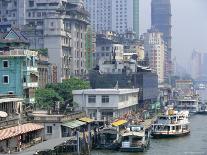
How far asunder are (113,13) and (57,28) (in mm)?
108072

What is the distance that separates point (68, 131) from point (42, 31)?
4058 centimetres

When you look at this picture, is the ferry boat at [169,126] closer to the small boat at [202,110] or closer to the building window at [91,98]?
the building window at [91,98]

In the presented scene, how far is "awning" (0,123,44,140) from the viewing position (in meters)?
35.3

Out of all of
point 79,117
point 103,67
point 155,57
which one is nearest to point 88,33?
point 103,67

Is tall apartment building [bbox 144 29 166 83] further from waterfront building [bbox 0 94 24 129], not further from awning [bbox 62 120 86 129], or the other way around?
waterfront building [bbox 0 94 24 129]

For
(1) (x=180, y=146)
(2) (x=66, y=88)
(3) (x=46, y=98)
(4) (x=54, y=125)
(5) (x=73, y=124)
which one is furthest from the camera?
(2) (x=66, y=88)

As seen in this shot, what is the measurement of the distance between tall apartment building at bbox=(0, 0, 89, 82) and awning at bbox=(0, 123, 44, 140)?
3994 centimetres

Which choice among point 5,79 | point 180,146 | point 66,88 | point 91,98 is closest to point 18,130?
point 5,79

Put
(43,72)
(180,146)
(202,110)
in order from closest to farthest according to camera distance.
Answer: (180,146), (43,72), (202,110)

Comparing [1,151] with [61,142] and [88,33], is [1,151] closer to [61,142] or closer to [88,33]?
[61,142]

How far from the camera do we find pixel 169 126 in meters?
57.2

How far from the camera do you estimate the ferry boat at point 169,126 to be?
5606cm

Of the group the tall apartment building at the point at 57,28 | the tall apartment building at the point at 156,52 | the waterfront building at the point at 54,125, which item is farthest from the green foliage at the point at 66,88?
the tall apartment building at the point at 156,52

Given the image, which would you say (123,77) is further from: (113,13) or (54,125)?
(113,13)
